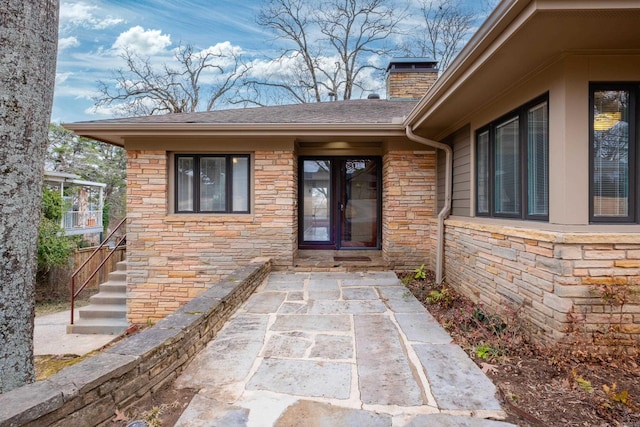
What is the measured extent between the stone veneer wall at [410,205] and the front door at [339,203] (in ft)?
2.75

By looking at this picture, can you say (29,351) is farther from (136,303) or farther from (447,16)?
(447,16)

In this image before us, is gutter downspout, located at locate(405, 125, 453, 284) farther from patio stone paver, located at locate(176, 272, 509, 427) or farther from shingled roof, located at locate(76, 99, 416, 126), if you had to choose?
patio stone paver, located at locate(176, 272, 509, 427)

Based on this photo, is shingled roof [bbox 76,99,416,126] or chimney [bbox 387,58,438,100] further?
chimney [bbox 387,58,438,100]

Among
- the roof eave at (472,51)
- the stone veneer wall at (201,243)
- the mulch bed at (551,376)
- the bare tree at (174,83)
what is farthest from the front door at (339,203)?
the bare tree at (174,83)

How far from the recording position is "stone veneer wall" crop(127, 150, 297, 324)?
561 cm

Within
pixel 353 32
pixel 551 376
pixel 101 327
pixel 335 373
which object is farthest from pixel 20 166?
pixel 353 32

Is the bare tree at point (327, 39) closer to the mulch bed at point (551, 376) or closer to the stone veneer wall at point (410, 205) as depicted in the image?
the stone veneer wall at point (410, 205)

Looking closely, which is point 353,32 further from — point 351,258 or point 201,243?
point 201,243

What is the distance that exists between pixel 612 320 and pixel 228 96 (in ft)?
52.0

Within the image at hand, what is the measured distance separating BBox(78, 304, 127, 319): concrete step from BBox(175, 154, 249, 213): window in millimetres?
1957

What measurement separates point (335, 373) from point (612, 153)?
267cm

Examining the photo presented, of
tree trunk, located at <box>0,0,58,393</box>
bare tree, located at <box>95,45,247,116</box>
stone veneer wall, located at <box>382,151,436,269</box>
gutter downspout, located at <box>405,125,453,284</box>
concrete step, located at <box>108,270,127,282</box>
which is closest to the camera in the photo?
tree trunk, located at <box>0,0,58,393</box>

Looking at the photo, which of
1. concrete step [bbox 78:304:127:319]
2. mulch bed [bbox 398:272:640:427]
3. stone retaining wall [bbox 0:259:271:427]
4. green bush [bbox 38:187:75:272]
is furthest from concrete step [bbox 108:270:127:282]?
mulch bed [bbox 398:272:640:427]

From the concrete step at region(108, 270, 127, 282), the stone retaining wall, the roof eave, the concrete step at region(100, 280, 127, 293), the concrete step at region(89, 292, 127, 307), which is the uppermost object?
the roof eave
